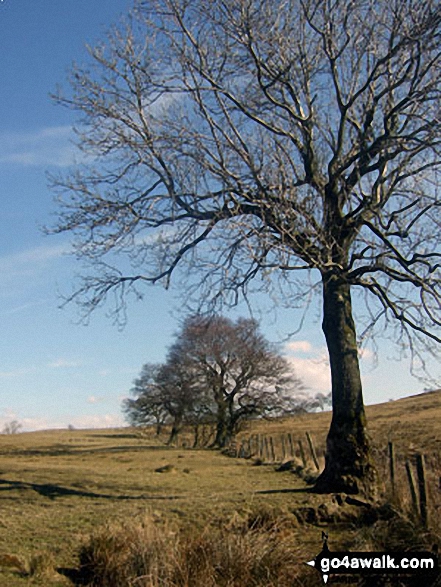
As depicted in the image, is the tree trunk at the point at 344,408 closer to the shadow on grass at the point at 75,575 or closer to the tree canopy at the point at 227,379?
the shadow on grass at the point at 75,575

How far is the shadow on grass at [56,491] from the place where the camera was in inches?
568

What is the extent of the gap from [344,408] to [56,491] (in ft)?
24.9

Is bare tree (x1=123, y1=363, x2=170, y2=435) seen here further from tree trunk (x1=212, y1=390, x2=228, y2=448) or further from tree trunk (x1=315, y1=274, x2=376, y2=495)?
tree trunk (x1=315, y1=274, x2=376, y2=495)

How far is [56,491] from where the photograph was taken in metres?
15.9

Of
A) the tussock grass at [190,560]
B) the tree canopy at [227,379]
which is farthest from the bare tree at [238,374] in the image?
the tussock grass at [190,560]

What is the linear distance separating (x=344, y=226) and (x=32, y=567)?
9869 millimetres

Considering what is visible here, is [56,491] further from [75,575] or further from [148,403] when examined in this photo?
[148,403]

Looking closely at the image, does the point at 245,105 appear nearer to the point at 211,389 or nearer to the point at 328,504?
the point at 328,504

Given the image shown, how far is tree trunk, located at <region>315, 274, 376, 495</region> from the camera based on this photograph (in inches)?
533

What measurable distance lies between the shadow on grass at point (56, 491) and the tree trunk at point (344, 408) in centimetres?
365

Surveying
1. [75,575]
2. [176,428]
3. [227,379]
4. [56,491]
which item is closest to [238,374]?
[227,379]

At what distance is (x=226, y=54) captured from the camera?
13977mm

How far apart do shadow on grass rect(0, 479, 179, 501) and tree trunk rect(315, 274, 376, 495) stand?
144 inches

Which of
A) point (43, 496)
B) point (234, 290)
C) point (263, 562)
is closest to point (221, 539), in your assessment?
point (263, 562)
